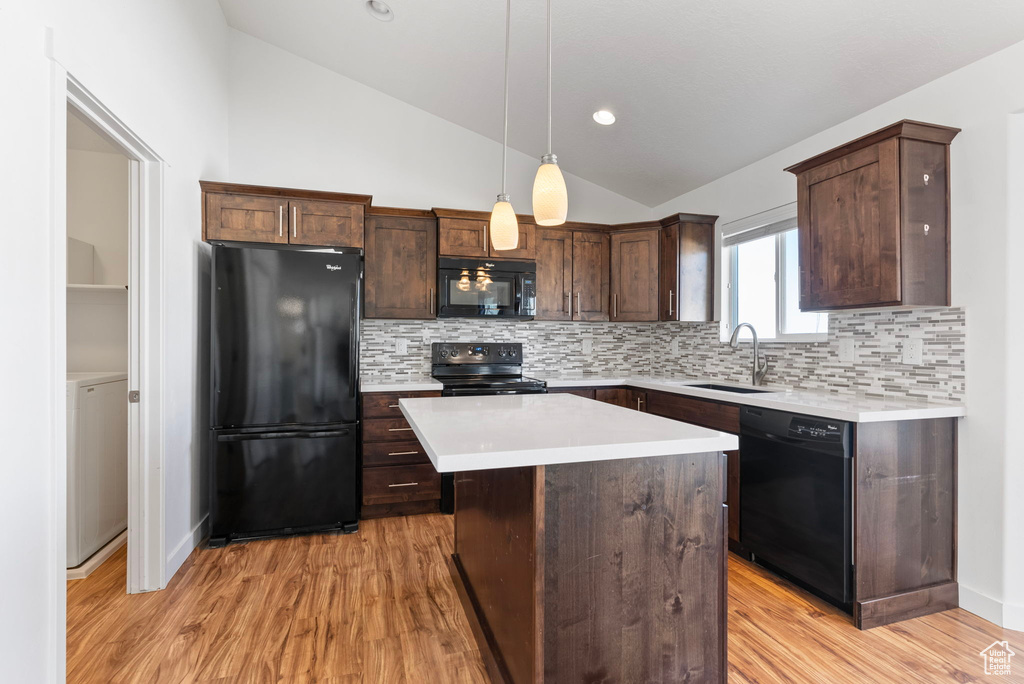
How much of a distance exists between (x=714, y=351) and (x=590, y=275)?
1.14 m

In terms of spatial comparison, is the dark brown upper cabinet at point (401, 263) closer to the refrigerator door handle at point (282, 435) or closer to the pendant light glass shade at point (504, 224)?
the refrigerator door handle at point (282, 435)

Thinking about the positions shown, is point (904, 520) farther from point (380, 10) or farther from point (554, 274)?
point (380, 10)

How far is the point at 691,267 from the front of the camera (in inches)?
151

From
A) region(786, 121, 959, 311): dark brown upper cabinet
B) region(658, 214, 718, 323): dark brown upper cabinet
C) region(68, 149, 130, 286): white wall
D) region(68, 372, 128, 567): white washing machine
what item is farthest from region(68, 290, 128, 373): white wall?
region(786, 121, 959, 311): dark brown upper cabinet

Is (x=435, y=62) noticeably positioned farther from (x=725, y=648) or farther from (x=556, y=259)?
(x=725, y=648)

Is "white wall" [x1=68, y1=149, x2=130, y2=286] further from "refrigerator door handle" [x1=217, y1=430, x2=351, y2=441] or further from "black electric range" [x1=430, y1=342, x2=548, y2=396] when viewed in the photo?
"black electric range" [x1=430, y1=342, x2=548, y2=396]

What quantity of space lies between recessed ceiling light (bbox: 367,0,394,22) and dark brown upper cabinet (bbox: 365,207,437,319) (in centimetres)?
118

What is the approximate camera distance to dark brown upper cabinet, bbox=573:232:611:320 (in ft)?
13.5

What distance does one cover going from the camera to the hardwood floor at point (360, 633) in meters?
1.76

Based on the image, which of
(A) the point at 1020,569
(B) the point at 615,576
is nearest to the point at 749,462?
(A) the point at 1020,569

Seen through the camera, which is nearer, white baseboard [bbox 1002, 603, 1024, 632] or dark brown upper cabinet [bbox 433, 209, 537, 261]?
white baseboard [bbox 1002, 603, 1024, 632]

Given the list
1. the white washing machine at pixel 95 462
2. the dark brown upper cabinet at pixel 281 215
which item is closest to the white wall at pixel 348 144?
the dark brown upper cabinet at pixel 281 215

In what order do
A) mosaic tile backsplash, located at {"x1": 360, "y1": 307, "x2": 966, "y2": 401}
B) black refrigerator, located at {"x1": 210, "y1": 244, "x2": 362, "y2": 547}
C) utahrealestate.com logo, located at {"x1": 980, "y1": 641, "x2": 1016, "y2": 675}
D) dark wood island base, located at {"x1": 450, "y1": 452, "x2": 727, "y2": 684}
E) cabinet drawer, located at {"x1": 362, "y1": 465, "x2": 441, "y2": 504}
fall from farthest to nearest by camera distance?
cabinet drawer, located at {"x1": 362, "y1": 465, "x2": 441, "y2": 504} → black refrigerator, located at {"x1": 210, "y1": 244, "x2": 362, "y2": 547} → mosaic tile backsplash, located at {"x1": 360, "y1": 307, "x2": 966, "y2": 401} → utahrealestate.com logo, located at {"x1": 980, "y1": 641, "x2": 1016, "y2": 675} → dark wood island base, located at {"x1": 450, "y1": 452, "x2": 727, "y2": 684}

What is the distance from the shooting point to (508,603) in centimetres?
157
